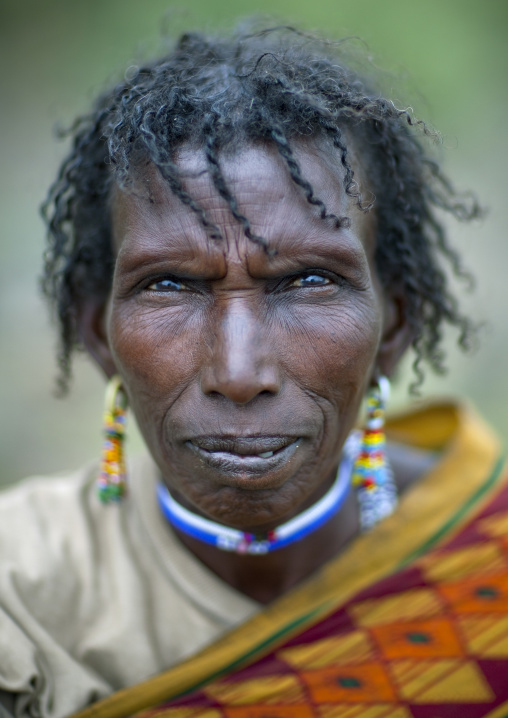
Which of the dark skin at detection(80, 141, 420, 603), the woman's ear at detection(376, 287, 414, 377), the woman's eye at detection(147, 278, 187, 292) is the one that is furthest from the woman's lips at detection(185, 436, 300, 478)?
the woman's ear at detection(376, 287, 414, 377)

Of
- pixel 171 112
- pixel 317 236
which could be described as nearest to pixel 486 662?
pixel 317 236

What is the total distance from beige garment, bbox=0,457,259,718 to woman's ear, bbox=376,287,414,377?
80 cm

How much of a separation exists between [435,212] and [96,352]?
1113 mm

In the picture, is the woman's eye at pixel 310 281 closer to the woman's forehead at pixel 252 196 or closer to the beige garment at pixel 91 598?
the woman's forehead at pixel 252 196

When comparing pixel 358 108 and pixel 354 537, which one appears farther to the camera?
pixel 354 537

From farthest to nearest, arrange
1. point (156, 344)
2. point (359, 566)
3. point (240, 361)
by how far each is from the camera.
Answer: point (359, 566)
point (156, 344)
point (240, 361)

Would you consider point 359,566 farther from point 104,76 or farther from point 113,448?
point 104,76

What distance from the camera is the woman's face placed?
1.75 metres

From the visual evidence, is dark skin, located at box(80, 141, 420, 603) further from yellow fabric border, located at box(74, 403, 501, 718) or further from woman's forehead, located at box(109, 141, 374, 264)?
yellow fabric border, located at box(74, 403, 501, 718)

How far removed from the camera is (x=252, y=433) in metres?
1.73

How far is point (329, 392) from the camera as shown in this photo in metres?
1.86

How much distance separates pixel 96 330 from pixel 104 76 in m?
5.11

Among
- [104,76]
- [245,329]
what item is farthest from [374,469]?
[104,76]

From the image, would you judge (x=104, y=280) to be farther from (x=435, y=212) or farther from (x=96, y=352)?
(x=435, y=212)
